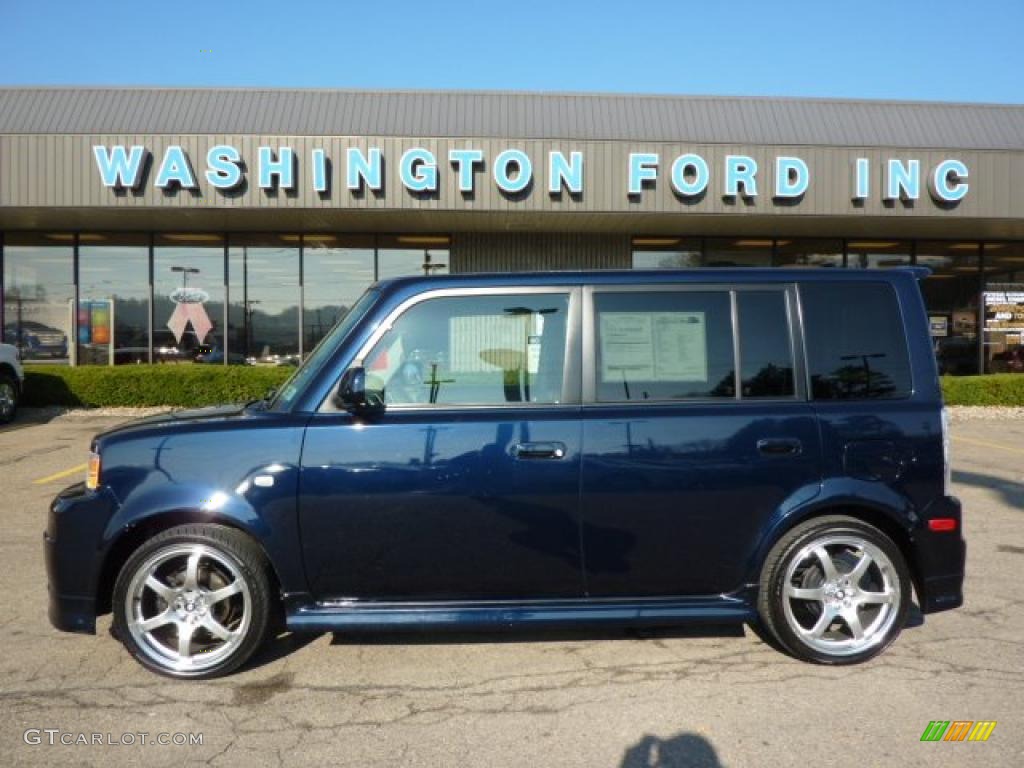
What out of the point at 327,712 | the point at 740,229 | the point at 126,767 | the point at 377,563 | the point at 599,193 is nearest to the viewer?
the point at 126,767

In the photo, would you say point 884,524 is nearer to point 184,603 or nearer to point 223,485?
point 223,485

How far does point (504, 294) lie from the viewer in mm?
3854

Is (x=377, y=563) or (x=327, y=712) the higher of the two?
(x=377, y=563)

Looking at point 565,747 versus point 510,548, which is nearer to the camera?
point 565,747

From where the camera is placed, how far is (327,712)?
335 centimetres

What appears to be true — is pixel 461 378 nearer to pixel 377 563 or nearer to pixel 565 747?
pixel 377 563

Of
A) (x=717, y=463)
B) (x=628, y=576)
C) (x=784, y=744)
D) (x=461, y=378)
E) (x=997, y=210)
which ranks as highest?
(x=997, y=210)

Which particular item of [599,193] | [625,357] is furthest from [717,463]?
[599,193]

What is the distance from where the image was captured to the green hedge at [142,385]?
46.5 ft

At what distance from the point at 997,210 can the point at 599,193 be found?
7.20 m

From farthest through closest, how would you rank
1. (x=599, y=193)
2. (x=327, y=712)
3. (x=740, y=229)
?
1. (x=740, y=229)
2. (x=599, y=193)
3. (x=327, y=712)

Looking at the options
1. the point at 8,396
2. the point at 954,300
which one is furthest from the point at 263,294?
the point at 954,300

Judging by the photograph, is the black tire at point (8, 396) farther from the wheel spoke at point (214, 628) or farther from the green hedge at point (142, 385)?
the wheel spoke at point (214, 628)

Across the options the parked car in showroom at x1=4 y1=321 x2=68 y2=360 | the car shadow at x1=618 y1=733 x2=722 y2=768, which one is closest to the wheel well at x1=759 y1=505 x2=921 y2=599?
the car shadow at x1=618 y1=733 x2=722 y2=768
